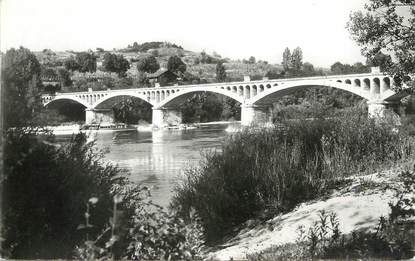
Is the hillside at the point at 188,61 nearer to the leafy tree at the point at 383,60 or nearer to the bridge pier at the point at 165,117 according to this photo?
the bridge pier at the point at 165,117

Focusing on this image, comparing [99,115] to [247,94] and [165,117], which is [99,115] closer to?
[165,117]

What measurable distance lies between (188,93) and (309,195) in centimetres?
5212

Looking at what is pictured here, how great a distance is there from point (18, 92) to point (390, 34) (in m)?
5.06

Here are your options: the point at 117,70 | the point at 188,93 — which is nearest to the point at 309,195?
the point at 188,93

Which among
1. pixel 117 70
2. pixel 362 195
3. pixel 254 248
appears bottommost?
pixel 254 248

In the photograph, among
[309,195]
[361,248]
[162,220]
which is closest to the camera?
[162,220]

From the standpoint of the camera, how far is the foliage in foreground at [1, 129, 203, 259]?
461 centimetres

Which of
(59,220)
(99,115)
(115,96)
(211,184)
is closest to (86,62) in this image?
(99,115)

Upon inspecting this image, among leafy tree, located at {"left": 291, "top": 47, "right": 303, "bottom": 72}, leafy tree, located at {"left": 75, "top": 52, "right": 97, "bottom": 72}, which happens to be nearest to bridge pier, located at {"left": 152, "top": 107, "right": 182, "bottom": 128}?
leafy tree, located at {"left": 291, "top": 47, "right": 303, "bottom": 72}

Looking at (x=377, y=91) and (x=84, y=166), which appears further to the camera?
(x=377, y=91)

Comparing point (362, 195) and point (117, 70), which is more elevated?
point (117, 70)

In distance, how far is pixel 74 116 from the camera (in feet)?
245

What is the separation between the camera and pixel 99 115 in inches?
2731

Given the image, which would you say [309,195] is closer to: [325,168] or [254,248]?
[325,168]
